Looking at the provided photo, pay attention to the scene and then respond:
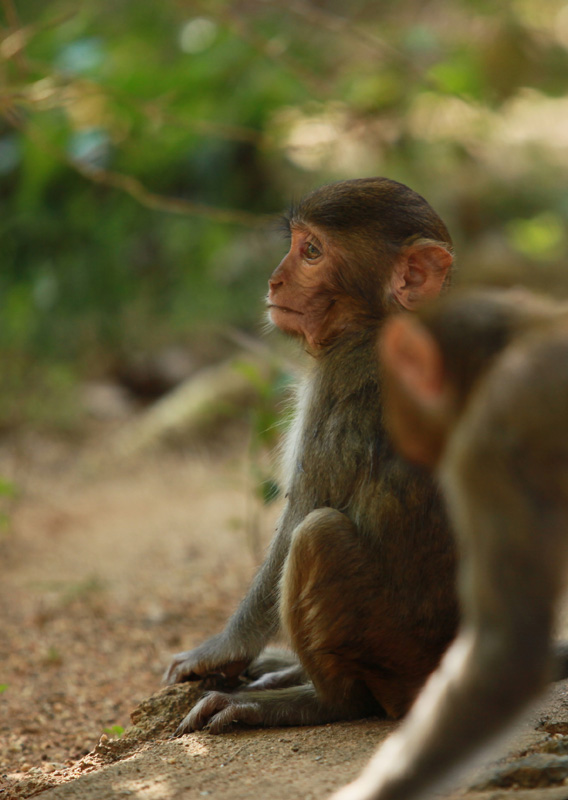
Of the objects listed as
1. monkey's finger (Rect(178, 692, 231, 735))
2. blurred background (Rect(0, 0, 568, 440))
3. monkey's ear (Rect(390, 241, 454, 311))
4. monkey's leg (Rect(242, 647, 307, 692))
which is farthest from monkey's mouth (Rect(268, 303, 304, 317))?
blurred background (Rect(0, 0, 568, 440))

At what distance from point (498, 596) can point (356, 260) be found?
2.15 m

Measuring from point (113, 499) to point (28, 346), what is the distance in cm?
306

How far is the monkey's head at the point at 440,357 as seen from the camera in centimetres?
231

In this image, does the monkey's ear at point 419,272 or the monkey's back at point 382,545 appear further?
the monkey's ear at point 419,272

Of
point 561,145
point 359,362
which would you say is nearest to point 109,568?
point 359,362

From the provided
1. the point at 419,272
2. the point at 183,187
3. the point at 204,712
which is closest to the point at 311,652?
the point at 204,712

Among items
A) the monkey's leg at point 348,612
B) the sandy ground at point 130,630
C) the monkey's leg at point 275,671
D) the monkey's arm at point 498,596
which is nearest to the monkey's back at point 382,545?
the monkey's leg at point 348,612

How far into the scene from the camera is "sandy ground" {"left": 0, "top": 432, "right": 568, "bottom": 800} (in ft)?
10.5

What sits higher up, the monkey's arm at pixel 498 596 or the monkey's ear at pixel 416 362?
the monkey's ear at pixel 416 362

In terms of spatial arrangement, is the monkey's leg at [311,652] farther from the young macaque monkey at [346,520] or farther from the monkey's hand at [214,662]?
the monkey's hand at [214,662]

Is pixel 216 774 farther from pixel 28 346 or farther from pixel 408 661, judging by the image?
pixel 28 346

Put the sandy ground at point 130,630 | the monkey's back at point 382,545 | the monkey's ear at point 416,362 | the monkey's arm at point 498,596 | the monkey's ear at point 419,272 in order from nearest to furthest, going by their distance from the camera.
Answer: the monkey's arm at point 498,596, the monkey's ear at point 416,362, the sandy ground at point 130,630, the monkey's back at point 382,545, the monkey's ear at point 419,272

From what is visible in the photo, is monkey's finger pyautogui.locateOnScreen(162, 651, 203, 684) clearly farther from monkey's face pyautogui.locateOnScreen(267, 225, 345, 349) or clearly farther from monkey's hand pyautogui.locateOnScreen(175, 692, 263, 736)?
monkey's face pyautogui.locateOnScreen(267, 225, 345, 349)

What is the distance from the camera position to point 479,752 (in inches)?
83.6
